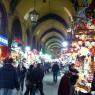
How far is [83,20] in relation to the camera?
611 inches

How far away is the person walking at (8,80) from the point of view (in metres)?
12.0

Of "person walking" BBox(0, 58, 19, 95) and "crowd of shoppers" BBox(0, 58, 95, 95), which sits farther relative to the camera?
"person walking" BBox(0, 58, 19, 95)

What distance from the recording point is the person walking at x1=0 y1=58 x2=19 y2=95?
39.5 feet

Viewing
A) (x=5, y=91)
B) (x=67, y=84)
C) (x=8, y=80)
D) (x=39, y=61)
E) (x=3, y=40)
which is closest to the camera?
(x=67, y=84)

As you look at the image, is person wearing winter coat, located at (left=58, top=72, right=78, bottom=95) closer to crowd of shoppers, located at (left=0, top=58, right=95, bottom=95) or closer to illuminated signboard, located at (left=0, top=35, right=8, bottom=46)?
crowd of shoppers, located at (left=0, top=58, right=95, bottom=95)

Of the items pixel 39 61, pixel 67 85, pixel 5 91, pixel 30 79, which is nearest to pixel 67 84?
pixel 67 85

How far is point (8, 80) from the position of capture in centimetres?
1224

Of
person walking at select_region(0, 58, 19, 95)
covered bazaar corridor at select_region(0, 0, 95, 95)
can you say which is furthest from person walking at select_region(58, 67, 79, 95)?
person walking at select_region(0, 58, 19, 95)

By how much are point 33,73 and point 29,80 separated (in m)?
0.33

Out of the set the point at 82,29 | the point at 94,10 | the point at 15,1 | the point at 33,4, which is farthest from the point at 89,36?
the point at 33,4

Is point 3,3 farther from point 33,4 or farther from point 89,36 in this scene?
point 89,36

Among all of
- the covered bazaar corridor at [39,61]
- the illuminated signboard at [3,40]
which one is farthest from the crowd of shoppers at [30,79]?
the illuminated signboard at [3,40]

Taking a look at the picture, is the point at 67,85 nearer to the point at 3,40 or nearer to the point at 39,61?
the point at 3,40

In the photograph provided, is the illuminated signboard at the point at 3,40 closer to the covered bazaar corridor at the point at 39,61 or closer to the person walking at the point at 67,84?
the covered bazaar corridor at the point at 39,61
